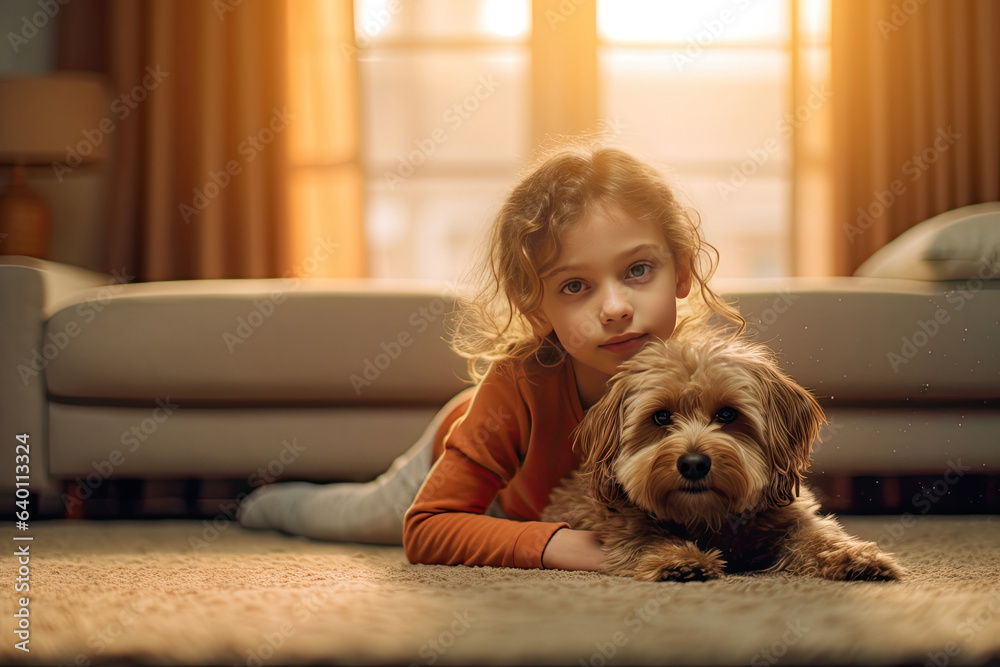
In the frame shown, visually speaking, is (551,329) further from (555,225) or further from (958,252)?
(958,252)

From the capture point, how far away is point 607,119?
13.6ft

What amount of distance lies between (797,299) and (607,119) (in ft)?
8.47

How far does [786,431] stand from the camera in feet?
3.51

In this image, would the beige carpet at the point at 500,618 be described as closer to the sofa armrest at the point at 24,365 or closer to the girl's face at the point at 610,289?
the girl's face at the point at 610,289

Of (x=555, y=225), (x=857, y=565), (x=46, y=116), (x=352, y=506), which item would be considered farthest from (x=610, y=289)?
(x=46, y=116)

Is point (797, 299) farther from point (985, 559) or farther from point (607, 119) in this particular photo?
point (607, 119)

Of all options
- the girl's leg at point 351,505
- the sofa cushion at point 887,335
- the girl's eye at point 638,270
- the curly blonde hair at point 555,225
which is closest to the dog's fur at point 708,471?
A: the girl's eye at point 638,270

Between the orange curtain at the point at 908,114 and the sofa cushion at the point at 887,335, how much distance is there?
7.66 feet

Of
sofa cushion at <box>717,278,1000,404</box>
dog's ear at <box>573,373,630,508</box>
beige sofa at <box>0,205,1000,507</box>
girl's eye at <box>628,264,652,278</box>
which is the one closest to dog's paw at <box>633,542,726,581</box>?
dog's ear at <box>573,373,630,508</box>

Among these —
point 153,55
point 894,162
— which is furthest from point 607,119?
point 153,55

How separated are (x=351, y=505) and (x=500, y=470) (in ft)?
1.86

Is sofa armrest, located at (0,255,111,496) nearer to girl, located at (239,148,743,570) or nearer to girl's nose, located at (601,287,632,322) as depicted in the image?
girl, located at (239,148,743,570)

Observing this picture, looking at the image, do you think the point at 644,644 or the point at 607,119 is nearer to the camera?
the point at 644,644

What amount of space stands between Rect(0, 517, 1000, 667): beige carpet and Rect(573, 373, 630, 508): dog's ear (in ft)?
0.41
